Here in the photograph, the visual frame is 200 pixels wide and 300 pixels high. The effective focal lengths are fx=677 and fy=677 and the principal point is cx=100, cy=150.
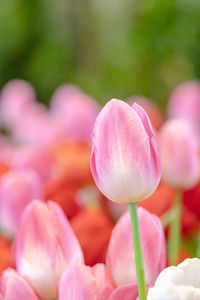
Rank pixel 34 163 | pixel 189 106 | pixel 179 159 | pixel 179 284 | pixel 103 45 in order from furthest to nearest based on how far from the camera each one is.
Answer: pixel 103 45 → pixel 189 106 → pixel 34 163 → pixel 179 159 → pixel 179 284

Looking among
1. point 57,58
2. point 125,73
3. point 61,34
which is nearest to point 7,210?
point 125,73

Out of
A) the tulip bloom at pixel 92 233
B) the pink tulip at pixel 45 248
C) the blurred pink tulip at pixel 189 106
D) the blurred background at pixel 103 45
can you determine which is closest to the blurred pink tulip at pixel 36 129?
the blurred pink tulip at pixel 189 106

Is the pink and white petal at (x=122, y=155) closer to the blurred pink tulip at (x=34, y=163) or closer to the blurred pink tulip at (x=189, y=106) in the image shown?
the blurred pink tulip at (x=34, y=163)

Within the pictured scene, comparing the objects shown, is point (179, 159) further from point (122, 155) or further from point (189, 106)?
point (189, 106)

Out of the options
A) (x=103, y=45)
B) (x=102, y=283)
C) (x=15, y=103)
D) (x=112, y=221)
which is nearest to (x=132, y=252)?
(x=102, y=283)

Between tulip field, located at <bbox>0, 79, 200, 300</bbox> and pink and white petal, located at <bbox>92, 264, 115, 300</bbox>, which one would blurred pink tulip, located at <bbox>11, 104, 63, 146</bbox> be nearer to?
tulip field, located at <bbox>0, 79, 200, 300</bbox>

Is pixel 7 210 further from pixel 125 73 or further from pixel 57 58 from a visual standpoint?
pixel 57 58

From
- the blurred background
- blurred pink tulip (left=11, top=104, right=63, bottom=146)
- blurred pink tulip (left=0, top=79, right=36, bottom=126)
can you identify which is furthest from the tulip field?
the blurred background

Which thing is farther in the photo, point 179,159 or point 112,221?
point 112,221
